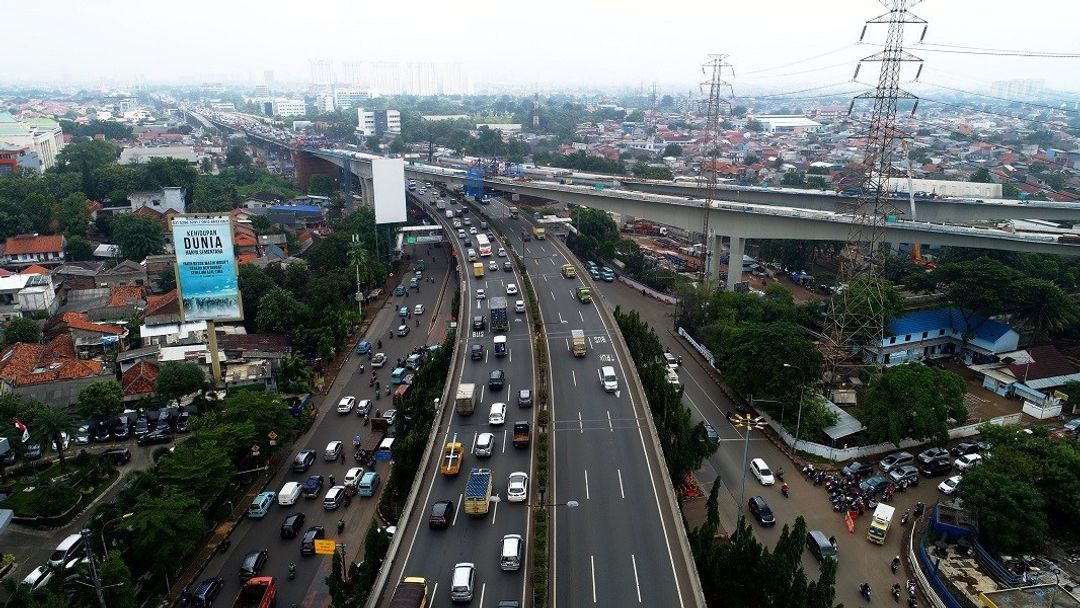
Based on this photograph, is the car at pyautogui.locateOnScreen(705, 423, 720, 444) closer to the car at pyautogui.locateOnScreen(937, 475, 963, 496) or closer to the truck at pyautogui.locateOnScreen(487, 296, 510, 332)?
the car at pyautogui.locateOnScreen(937, 475, 963, 496)

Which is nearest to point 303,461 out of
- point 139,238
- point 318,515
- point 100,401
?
point 318,515

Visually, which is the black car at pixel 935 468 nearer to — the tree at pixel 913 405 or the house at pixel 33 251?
the tree at pixel 913 405

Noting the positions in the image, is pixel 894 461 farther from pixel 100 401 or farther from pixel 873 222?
pixel 100 401

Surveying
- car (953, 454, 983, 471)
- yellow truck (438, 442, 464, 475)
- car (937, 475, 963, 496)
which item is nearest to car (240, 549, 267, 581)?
yellow truck (438, 442, 464, 475)

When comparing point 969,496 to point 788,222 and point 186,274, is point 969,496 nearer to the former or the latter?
point 788,222

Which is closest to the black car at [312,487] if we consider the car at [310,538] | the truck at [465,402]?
the car at [310,538]
